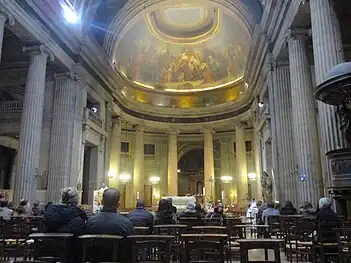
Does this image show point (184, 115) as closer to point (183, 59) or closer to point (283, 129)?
point (183, 59)

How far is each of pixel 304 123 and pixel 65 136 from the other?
10073 millimetres

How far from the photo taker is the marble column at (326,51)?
867cm

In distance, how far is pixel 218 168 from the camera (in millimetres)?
30250

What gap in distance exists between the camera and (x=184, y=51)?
2828cm

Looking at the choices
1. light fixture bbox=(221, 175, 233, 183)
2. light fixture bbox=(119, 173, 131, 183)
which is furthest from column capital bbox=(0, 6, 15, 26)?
light fixture bbox=(221, 175, 233, 183)

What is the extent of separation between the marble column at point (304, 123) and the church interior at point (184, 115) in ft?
0.13

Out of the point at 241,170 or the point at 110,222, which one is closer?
the point at 110,222

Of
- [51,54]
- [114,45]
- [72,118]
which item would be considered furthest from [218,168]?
[51,54]

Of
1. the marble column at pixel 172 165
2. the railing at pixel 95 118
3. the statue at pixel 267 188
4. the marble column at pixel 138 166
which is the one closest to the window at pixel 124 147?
the marble column at pixel 138 166

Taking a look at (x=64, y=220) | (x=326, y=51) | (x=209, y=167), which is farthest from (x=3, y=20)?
(x=209, y=167)

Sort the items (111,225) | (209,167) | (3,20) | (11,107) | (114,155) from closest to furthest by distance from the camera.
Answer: (111,225)
(3,20)
(11,107)
(114,155)
(209,167)

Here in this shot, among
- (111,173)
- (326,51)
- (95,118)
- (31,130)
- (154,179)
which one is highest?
(95,118)

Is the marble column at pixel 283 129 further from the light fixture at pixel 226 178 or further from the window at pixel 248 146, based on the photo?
the light fixture at pixel 226 178

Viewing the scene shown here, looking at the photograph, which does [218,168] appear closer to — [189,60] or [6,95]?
[189,60]
